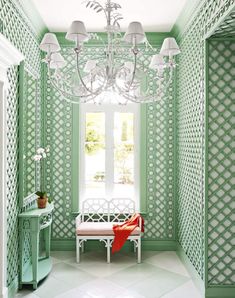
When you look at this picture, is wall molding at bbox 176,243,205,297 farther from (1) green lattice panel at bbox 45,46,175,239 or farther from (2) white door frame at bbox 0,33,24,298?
(2) white door frame at bbox 0,33,24,298

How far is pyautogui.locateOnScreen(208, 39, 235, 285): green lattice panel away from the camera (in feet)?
10.8

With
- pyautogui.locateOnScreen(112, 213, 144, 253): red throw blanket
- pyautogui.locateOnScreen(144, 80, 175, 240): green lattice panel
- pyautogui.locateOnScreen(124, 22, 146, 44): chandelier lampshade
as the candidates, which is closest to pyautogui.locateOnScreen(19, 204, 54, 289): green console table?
pyautogui.locateOnScreen(112, 213, 144, 253): red throw blanket

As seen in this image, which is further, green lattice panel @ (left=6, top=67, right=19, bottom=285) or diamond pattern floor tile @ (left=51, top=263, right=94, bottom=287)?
diamond pattern floor tile @ (left=51, top=263, right=94, bottom=287)

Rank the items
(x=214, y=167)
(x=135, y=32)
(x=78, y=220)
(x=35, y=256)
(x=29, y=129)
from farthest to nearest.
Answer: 1. (x=78, y=220)
2. (x=29, y=129)
3. (x=35, y=256)
4. (x=214, y=167)
5. (x=135, y=32)

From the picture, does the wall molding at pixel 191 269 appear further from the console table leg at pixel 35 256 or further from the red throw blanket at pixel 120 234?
the console table leg at pixel 35 256

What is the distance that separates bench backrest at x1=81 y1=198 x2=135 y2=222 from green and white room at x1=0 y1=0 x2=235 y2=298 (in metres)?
0.02

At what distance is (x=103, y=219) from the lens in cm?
482

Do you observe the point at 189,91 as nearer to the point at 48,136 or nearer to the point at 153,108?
the point at 153,108

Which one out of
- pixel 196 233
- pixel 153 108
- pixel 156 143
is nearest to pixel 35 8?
pixel 153 108

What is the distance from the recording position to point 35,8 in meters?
3.86

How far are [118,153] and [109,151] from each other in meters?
0.14

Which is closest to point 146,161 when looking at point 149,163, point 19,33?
point 149,163

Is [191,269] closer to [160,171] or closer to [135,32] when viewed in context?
[160,171]

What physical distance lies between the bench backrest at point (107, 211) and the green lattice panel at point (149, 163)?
256mm
